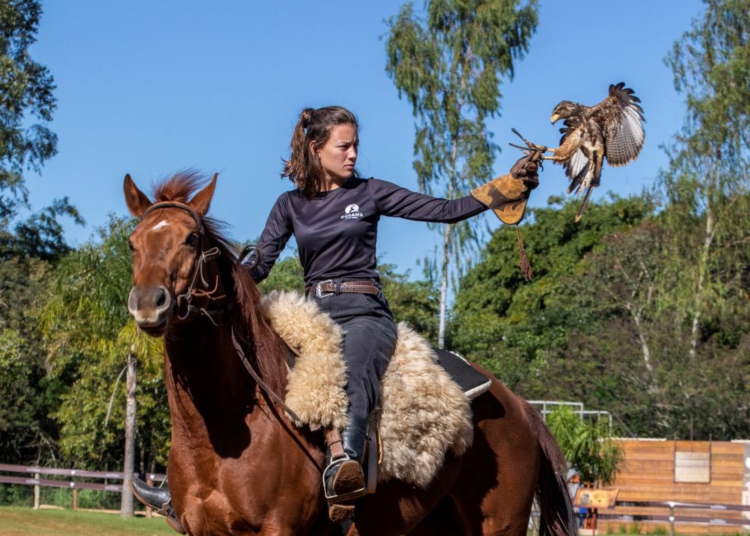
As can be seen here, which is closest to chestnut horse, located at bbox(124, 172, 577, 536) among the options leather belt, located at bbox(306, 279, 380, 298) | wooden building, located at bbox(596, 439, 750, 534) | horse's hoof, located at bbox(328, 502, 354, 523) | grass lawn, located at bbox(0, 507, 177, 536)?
horse's hoof, located at bbox(328, 502, 354, 523)

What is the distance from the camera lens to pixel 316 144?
21.6 feet

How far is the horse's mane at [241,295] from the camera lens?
18.6ft

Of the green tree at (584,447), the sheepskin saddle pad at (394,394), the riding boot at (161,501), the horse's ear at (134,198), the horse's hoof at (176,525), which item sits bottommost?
the green tree at (584,447)

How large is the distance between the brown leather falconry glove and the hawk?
154mm

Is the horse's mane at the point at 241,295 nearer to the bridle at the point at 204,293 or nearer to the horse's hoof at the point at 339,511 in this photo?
the bridle at the point at 204,293

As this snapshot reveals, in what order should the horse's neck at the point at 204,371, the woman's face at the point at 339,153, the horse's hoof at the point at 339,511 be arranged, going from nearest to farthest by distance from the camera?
the horse's neck at the point at 204,371 < the horse's hoof at the point at 339,511 < the woman's face at the point at 339,153

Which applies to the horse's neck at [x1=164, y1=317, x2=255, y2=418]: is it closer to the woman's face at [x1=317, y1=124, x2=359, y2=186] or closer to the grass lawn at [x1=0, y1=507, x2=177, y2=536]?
the woman's face at [x1=317, y1=124, x2=359, y2=186]

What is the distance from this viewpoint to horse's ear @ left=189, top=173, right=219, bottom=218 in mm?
5605

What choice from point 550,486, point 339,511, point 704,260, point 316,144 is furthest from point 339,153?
point 704,260

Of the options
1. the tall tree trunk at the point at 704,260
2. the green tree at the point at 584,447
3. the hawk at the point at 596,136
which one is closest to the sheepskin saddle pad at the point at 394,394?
the hawk at the point at 596,136

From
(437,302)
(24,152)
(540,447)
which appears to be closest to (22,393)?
(24,152)

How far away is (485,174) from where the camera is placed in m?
33.0

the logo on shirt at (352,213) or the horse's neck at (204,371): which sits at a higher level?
the logo on shirt at (352,213)

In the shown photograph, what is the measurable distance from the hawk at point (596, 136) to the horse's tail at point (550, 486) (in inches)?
Result: 85.5
